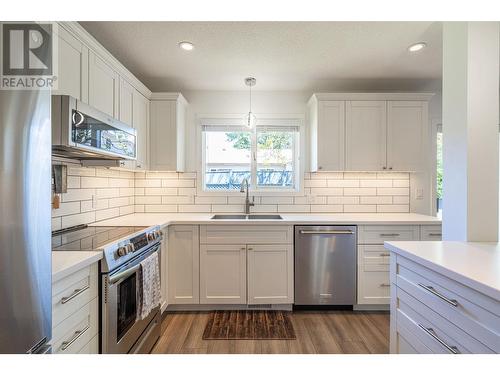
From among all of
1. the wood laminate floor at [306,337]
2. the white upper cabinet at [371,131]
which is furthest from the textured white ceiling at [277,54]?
the wood laminate floor at [306,337]

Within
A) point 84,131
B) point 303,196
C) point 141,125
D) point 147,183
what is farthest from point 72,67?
point 303,196

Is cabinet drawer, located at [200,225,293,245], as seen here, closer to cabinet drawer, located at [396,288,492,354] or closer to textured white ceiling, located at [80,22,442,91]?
cabinet drawer, located at [396,288,492,354]

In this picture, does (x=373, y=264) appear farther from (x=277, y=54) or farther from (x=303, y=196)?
(x=277, y=54)

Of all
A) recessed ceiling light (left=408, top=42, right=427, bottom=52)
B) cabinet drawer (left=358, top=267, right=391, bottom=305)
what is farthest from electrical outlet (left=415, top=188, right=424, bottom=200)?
recessed ceiling light (left=408, top=42, right=427, bottom=52)

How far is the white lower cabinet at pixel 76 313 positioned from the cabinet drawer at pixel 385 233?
225cm

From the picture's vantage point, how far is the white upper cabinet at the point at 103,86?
176 centimetres

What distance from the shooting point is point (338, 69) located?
2.53 meters

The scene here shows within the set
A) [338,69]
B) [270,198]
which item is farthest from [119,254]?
[338,69]

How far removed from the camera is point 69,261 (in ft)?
3.79

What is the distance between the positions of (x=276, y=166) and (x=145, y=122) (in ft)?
5.33

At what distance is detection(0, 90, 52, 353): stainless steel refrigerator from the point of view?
2.07 feet

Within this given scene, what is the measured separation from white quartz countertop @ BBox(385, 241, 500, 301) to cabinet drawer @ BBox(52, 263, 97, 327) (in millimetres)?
1586

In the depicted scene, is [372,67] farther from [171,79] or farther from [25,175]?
[25,175]

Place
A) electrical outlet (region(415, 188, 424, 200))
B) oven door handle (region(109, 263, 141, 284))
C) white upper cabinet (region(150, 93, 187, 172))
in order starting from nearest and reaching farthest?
oven door handle (region(109, 263, 141, 284)) → white upper cabinet (region(150, 93, 187, 172)) → electrical outlet (region(415, 188, 424, 200))
